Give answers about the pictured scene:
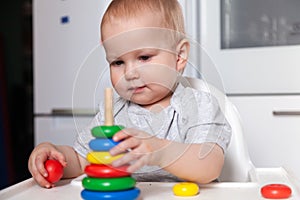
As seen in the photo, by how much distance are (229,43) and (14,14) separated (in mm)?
1077

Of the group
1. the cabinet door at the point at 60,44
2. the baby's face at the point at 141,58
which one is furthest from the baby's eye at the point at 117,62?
the cabinet door at the point at 60,44

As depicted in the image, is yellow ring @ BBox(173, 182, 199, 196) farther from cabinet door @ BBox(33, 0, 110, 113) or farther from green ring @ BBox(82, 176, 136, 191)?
cabinet door @ BBox(33, 0, 110, 113)

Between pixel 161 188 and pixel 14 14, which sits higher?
pixel 14 14

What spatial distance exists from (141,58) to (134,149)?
7.7 inches

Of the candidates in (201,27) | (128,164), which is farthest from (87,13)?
(128,164)

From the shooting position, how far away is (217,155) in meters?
0.67

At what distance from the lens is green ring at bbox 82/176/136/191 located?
0.50 meters

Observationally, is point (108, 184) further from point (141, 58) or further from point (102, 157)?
point (141, 58)

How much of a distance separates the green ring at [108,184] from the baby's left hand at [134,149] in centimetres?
2

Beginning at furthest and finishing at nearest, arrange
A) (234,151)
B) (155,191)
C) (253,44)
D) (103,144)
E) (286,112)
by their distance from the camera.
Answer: (253,44) → (286,112) → (234,151) → (155,191) → (103,144)

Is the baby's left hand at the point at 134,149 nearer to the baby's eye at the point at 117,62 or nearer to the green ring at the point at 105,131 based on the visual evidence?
the green ring at the point at 105,131

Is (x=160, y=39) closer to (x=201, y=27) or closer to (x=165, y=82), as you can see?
(x=165, y=82)

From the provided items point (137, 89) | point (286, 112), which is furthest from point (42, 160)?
point (286, 112)

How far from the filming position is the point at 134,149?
0.51m
